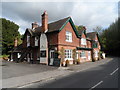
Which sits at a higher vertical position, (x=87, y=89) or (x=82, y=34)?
(x=82, y=34)

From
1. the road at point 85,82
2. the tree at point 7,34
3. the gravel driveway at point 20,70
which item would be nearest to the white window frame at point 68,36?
the gravel driveway at point 20,70

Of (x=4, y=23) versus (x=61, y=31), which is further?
(x=4, y=23)

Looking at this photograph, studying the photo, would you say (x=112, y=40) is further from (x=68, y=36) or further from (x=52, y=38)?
(x=52, y=38)

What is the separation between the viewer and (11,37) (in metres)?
44.9

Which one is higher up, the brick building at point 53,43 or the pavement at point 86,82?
the brick building at point 53,43

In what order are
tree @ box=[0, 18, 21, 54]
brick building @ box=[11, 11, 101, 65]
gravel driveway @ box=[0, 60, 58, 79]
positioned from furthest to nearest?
1. tree @ box=[0, 18, 21, 54]
2. brick building @ box=[11, 11, 101, 65]
3. gravel driveway @ box=[0, 60, 58, 79]

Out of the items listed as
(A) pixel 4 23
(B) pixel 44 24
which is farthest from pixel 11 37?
(B) pixel 44 24

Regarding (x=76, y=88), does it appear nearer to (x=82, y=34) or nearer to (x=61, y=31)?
(x=61, y=31)

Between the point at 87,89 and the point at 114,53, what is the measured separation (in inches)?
2088

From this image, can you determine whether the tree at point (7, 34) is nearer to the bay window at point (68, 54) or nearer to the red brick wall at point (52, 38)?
the red brick wall at point (52, 38)

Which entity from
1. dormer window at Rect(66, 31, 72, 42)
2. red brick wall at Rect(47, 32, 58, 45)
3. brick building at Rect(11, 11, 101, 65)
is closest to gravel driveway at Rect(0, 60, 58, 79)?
brick building at Rect(11, 11, 101, 65)

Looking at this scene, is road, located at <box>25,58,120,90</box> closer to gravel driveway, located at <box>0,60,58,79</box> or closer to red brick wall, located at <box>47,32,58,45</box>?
gravel driveway, located at <box>0,60,58,79</box>

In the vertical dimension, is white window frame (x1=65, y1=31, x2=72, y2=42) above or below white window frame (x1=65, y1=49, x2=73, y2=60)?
above

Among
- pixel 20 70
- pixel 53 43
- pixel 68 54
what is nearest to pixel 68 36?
pixel 68 54
